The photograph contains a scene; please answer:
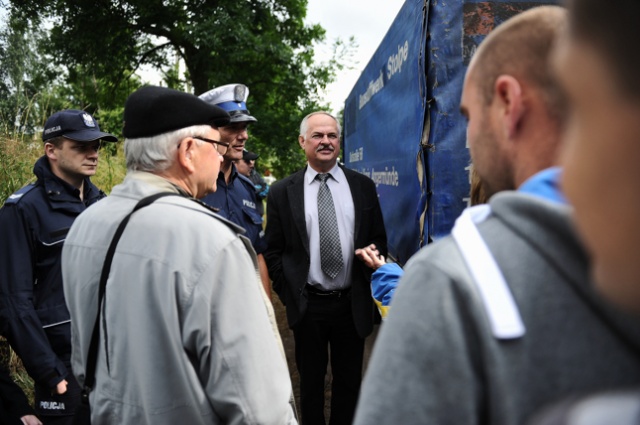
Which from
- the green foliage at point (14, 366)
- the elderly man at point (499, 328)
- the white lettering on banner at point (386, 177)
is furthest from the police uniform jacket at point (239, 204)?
the elderly man at point (499, 328)

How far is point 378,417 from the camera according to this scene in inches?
27.0

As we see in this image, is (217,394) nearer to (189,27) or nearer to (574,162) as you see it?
(574,162)

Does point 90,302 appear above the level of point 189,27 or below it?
below

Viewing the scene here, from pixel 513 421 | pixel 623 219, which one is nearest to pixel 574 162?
pixel 623 219

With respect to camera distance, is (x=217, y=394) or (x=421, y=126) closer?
(x=217, y=394)

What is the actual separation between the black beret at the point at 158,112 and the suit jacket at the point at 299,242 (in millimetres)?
1987

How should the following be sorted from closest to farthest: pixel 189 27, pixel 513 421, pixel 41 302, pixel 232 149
A: pixel 513 421
pixel 41 302
pixel 232 149
pixel 189 27

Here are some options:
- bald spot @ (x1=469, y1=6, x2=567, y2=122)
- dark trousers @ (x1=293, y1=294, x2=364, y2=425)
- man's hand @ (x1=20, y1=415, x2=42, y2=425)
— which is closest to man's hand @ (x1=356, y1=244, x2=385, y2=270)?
dark trousers @ (x1=293, y1=294, x2=364, y2=425)

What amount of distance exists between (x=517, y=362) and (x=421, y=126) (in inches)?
95.3

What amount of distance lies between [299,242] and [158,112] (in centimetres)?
211

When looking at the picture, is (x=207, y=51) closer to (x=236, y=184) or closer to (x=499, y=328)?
(x=236, y=184)

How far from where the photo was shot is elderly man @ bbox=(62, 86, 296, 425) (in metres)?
1.64

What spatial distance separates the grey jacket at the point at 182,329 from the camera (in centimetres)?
164

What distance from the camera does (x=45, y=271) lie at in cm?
279
